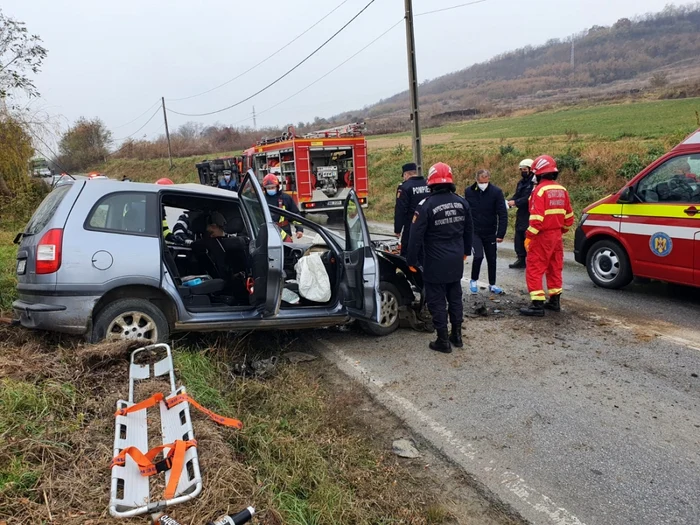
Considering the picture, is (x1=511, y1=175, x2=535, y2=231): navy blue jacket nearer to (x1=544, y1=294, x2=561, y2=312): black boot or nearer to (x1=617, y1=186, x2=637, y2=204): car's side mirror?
(x1=617, y1=186, x2=637, y2=204): car's side mirror

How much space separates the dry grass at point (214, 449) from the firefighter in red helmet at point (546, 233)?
2.85m

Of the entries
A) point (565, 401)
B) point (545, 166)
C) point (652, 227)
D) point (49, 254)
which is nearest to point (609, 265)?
point (652, 227)

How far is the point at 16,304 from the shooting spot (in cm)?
397

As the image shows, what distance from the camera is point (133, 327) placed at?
392 centimetres

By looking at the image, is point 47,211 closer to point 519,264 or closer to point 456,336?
point 456,336

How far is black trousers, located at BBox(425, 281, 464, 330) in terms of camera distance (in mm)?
4613

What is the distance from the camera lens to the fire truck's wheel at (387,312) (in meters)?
4.92

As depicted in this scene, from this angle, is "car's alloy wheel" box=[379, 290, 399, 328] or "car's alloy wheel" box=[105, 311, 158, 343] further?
"car's alloy wheel" box=[379, 290, 399, 328]

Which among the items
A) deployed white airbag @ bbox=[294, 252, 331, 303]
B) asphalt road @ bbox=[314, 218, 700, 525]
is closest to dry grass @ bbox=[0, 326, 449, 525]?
asphalt road @ bbox=[314, 218, 700, 525]

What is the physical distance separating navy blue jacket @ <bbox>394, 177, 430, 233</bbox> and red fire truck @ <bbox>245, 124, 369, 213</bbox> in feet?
27.1

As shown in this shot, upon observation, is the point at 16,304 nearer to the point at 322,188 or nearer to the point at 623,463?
the point at 623,463

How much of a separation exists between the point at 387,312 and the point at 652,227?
335cm

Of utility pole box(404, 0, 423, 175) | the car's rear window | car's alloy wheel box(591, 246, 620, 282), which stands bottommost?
car's alloy wheel box(591, 246, 620, 282)

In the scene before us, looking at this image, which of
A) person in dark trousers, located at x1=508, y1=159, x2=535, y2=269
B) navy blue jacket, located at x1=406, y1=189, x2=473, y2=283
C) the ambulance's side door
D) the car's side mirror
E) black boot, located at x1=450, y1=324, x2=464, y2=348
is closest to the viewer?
navy blue jacket, located at x1=406, y1=189, x2=473, y2=283
